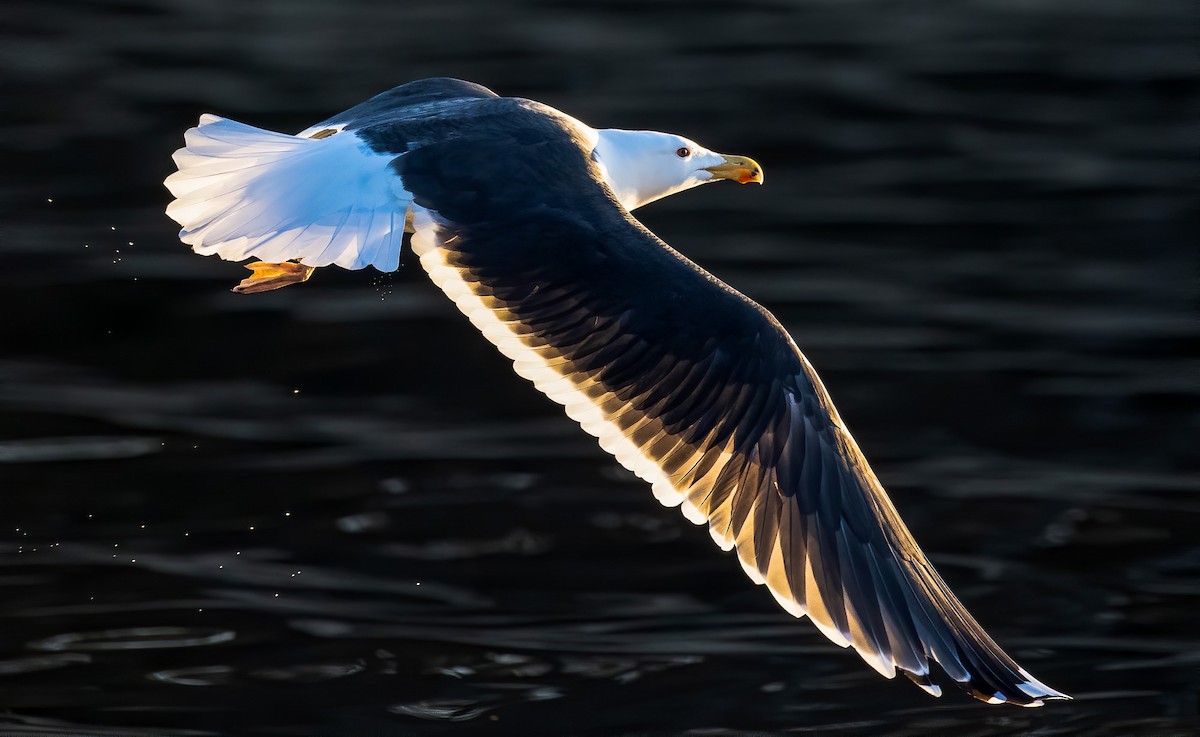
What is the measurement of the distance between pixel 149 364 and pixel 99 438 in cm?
72

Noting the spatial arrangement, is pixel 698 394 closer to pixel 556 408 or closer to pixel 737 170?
pixel 737 170

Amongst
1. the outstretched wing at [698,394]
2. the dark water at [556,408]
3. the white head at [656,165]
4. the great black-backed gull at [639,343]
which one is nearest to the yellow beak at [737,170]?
the white head at [656,165]

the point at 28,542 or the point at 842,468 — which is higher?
the point at 842,468

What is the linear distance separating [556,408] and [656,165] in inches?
64.2

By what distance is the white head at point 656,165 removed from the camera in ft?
18.5

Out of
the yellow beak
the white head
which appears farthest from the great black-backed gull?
the yellow beak

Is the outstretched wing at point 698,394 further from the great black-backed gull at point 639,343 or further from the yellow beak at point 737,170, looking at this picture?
the yellow beak at point 737,170

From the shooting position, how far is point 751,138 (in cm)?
997

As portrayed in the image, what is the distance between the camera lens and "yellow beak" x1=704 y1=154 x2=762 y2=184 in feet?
18.9

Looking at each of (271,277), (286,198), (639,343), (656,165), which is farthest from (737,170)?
(286,198)

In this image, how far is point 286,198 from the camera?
15.7 feet

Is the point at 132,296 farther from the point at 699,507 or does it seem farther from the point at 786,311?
the point at 699,507

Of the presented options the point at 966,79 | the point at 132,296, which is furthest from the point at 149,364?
the point at 966,79

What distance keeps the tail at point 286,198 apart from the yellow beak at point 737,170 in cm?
128
